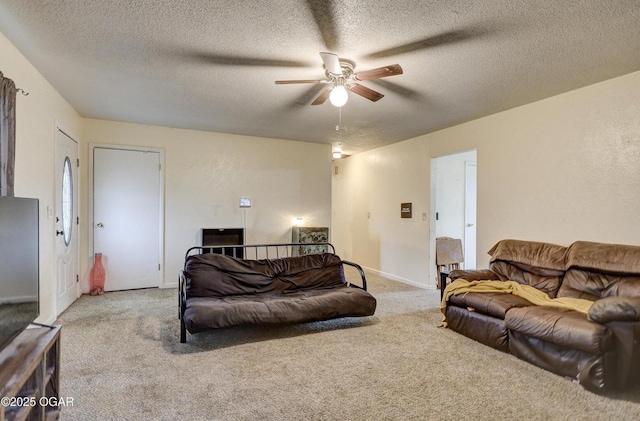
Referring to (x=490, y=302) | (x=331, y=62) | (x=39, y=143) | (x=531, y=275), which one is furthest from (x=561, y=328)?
(x=39, y=143)

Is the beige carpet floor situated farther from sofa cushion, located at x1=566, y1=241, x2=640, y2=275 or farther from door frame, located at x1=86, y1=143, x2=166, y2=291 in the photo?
door frame, located at x1=86, y1=143, x2=166, y2=291

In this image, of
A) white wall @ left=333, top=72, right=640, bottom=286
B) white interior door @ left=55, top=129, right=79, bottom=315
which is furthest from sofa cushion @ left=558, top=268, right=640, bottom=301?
white interior door @ left=55, top=129, right=79, bottom=315

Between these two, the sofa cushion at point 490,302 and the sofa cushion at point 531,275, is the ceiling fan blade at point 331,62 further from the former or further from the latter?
the sofa cushion at point 531,275

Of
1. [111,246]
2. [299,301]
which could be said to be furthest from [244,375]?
[111,246]

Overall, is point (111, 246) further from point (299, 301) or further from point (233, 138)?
point (299, 301)

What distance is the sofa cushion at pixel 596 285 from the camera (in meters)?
2.72

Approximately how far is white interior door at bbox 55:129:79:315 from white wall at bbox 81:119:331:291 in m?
0.32

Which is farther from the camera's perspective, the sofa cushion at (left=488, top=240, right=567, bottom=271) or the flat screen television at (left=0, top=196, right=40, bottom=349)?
the sofa cushion at (left=488, top=240, right=567, bottom=271)

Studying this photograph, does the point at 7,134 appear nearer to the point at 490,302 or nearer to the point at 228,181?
the point at 228,181

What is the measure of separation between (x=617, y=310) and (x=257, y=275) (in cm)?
310

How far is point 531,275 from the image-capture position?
3518mm

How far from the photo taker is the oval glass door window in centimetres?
403

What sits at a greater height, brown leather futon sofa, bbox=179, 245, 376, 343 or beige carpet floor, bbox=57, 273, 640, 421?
brown leather futon sofa, bbox=179, 245, 376, 343

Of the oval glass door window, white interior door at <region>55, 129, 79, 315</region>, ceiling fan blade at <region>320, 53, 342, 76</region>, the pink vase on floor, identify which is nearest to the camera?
ceiling fan blade at <region>320, 53, 342, 76</region>
